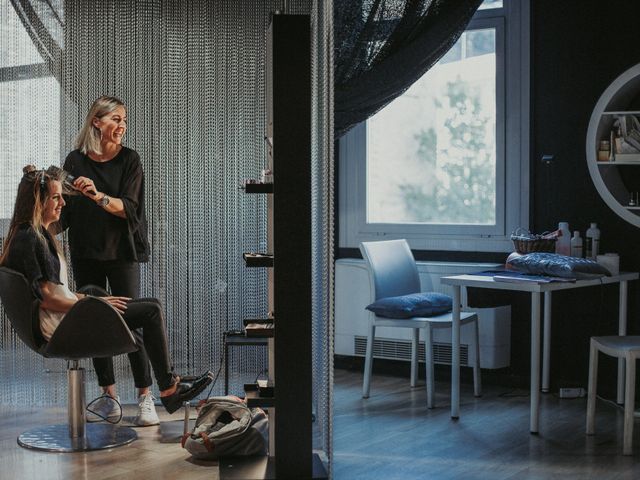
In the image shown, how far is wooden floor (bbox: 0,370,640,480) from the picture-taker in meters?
3.48

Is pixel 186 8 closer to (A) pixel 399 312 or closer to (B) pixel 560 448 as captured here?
(A) pixel 399 312

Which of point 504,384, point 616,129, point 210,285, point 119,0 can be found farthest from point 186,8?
point 504,384

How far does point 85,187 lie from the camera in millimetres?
3963

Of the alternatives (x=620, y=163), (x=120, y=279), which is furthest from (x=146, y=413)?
(x=620, y=163)

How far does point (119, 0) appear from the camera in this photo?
175 inches

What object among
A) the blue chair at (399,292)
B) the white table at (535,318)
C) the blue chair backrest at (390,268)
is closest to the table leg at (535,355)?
the white table at (535,318)

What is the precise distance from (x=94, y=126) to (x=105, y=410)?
123 cm

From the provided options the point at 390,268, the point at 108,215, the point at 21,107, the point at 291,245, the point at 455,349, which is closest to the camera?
the point at 291,245

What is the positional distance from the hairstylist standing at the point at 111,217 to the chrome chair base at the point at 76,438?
18cm

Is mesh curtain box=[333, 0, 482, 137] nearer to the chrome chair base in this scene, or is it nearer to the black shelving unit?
the black shelving unit

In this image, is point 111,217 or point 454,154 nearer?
point 111,217

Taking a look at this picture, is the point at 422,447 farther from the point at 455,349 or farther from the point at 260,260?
the point at 260,260

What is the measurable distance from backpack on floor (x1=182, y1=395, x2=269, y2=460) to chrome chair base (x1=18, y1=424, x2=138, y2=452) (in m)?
0.33

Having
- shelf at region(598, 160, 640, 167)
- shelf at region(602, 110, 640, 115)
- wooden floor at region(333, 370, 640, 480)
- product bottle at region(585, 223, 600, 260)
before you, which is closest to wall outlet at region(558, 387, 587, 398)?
wooden floor at region(333, 370, 640, 480)
